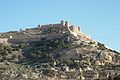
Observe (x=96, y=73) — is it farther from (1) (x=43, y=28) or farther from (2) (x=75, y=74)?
(1) (x=43, y=28)

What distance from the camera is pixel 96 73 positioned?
403 feet

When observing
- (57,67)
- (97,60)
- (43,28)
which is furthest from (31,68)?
(43,28)

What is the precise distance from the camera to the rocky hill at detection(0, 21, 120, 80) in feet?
400

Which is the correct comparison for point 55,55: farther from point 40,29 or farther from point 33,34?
point 40,29

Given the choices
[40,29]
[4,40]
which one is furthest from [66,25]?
[4,40]

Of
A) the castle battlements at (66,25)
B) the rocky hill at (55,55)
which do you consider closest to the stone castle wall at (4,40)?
the rocky hill at (55,55)

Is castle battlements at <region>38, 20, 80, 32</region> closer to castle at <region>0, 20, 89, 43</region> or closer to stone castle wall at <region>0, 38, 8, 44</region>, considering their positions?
castle at <region>0, 20, 89, 43</region>

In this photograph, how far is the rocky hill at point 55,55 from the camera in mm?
122062

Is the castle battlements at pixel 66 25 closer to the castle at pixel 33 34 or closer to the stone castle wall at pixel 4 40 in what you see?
the castle at pixel 33 34

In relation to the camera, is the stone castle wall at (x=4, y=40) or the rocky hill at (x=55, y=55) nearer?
the rocky hill at (x=55, y=55)

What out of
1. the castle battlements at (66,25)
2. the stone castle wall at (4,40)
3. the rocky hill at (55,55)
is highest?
the castle battlements at (66,25)

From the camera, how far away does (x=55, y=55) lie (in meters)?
136

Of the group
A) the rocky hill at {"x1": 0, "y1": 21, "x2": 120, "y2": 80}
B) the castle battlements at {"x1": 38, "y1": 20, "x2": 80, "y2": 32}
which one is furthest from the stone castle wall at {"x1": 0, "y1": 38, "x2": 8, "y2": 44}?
the castle battlements at {"x1": 38, "y1": 20, "x2": 80, "y2": 32}

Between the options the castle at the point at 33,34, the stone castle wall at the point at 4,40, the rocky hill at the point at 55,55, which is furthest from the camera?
the stone castle wall at the point at 4,40
